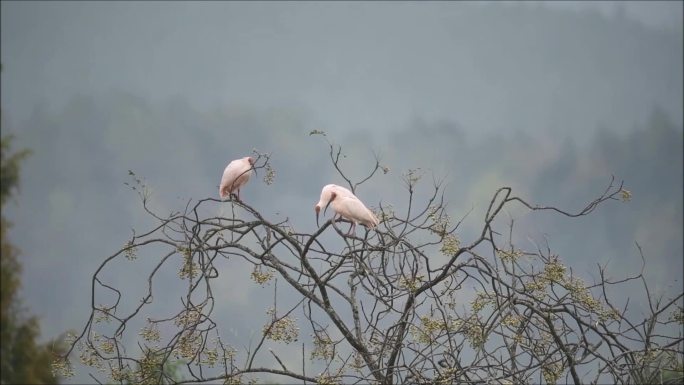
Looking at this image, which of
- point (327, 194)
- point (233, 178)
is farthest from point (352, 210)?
point (233, 178)

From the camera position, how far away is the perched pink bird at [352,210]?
4.71 meters

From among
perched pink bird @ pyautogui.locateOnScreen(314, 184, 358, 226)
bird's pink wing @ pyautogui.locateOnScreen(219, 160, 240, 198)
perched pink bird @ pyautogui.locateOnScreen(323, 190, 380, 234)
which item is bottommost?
perched pink bird @ pyautogui.locateOnScreen(323, 190, 380, 234)

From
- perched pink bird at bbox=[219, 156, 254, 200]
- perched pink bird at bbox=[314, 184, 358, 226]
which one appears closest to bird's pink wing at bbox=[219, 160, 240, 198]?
perched pink bird at bbox=[219, 156, 254, 200]

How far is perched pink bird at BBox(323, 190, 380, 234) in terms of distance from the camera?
4715 millimetres

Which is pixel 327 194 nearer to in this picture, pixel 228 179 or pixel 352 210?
pixel 352 210

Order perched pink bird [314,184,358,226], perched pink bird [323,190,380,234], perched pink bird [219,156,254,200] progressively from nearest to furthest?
perched pink bird [323,190,380,234], perched pink bird [314,184,358,226], perched pink bird [219,156,254,200]

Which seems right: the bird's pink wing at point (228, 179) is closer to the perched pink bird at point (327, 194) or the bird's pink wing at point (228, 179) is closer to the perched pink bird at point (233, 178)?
the perched pink bird at point (233, 178)

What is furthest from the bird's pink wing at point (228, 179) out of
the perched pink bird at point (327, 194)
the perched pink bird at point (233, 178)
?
the perched pink bird at point (327, 194)

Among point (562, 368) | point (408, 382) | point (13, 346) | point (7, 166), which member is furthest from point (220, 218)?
point (7, 166)

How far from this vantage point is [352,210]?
481 cm

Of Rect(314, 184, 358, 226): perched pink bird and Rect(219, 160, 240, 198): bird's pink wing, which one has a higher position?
Rect(219, 160, 240, 198): bird's pink wing

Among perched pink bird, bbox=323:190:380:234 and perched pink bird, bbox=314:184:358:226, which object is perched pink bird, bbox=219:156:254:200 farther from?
perched pink bird, bbox=323:190:380:234

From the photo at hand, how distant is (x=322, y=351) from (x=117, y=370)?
1057 mm

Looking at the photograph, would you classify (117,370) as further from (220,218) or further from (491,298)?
(491,298)
